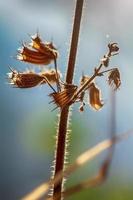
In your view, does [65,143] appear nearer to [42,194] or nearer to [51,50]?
[51,50]

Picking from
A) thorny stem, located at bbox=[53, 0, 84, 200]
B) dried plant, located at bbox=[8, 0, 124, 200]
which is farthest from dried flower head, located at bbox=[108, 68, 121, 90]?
thorny stem, located at bbox=[53, 0, 84, 200]

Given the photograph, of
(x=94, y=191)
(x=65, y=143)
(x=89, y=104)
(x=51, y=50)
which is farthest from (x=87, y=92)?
(x=94, y=191)

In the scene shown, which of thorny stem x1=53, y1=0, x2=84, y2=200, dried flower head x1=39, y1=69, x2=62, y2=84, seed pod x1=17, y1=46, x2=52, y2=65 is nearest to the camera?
thorny stem x1=53, y1=0, x2=84, y2=200

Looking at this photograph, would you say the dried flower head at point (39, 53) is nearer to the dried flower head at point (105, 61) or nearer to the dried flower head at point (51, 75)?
the dried flower head at point (51, 75)

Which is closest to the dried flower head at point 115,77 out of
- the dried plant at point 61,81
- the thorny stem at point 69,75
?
the dried plant at point 61,81

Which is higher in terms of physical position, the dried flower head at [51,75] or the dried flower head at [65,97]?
the dried flower head at [51,75]

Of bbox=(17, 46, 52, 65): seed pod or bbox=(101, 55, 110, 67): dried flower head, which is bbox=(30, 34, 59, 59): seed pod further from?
bbox=(101, 55, 110, 67): dried flower head

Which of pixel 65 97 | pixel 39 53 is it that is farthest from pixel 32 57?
pixel 65 97
